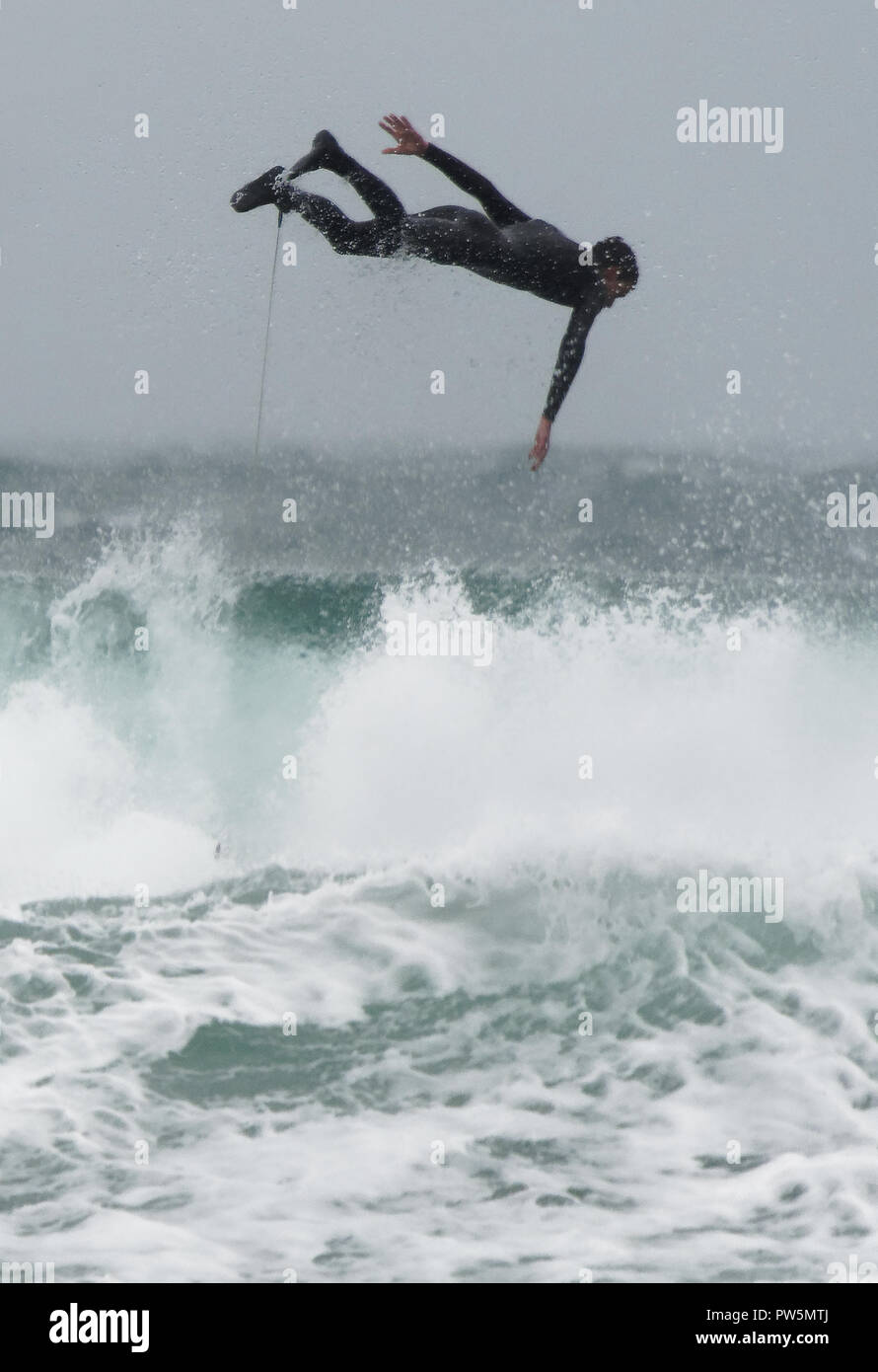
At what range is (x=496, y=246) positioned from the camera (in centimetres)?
712

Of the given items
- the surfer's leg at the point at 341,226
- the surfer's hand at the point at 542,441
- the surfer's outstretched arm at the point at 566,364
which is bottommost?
the surfer's hand at the point at 542,441

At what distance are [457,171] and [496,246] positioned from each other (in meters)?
0.45

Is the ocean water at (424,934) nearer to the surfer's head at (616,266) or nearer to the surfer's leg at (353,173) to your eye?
the surfer's head at (616,266)

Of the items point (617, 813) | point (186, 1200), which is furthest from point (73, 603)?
point (186, 1200)

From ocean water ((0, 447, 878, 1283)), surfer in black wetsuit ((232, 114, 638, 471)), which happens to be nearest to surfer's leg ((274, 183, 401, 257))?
surfer in black wetsuit ((232, 114, 638, 471))

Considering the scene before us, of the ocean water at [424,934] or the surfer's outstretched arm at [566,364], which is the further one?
A: the surfer's outstretched arm at [566,364]

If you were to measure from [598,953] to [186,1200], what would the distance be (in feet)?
12.2

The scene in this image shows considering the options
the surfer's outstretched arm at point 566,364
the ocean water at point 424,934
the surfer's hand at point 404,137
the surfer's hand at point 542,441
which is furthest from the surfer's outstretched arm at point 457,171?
the ocean water at point 424,934

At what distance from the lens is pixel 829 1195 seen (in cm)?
654

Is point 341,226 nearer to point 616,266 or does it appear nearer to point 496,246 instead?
point 496,246

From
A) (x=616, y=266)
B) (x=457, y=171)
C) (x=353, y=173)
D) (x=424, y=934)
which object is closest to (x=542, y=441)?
(x=616, y=266)

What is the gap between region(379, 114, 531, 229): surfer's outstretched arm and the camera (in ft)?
21.9

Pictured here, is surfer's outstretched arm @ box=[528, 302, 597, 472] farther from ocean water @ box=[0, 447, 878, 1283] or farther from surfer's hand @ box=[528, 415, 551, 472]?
ocean water @ box=[0, 447, 878, 1283]

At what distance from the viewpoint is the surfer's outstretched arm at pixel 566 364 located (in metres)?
7.16
